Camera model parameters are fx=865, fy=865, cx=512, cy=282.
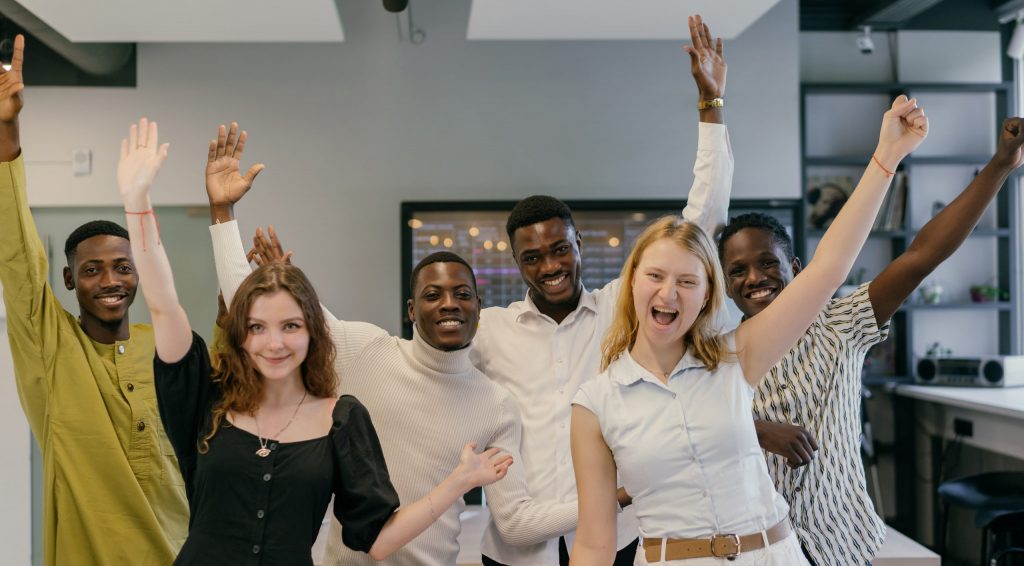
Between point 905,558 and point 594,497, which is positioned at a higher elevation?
point 594,497

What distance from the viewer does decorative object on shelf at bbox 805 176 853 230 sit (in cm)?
519

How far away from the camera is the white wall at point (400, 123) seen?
15.3ft

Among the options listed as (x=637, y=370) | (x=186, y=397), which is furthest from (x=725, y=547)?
(x=186, y=397)

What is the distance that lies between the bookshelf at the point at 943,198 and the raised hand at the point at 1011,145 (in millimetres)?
3429

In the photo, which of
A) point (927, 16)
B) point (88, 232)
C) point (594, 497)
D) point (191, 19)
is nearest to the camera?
point (594, 497)

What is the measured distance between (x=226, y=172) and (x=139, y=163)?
1.70ft

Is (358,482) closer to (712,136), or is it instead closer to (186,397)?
(186,397)

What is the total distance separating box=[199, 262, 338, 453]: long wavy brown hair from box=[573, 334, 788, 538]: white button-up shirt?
0.55 metres

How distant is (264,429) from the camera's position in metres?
1.66

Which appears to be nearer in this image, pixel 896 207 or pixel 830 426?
pixel 830 426

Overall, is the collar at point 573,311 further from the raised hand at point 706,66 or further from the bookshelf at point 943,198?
the bookshelf at point 943,198

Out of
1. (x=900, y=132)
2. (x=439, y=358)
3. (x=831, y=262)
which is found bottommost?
(x=439, y=358)

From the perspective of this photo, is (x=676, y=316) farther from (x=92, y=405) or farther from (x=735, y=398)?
(x=92, y=405)

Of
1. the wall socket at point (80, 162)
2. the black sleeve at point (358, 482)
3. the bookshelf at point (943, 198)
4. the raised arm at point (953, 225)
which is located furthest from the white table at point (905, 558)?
the wall socket at point (80, 162)
